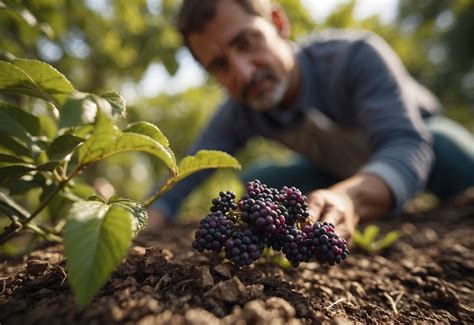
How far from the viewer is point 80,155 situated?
81 centimetres

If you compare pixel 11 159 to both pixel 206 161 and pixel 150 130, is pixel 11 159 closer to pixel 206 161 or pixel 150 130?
pixel 150 130

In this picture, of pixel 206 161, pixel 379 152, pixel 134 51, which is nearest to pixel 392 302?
pixel 206 161

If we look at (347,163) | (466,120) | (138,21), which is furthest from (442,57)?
(138,21)

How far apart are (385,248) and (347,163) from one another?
3.94 feet

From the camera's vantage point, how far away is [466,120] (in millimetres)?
5188

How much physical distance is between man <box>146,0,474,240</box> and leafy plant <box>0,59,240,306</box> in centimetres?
60

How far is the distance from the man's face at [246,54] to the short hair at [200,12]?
0.03m

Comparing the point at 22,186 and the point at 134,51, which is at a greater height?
the point at 134,51

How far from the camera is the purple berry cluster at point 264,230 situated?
84cm

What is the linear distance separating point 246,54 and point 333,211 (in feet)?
4.05

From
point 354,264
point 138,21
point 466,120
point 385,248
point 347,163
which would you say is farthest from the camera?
point 466,120

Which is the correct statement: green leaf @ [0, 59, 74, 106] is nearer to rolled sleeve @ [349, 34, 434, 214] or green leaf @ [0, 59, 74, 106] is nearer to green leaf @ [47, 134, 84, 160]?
green leaf @ [47, 134, 84, 160]

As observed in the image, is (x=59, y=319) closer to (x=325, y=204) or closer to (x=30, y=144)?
(x=30, y=144)

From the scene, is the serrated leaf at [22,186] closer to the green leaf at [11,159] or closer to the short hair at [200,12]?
the green leaf at [11,159]
